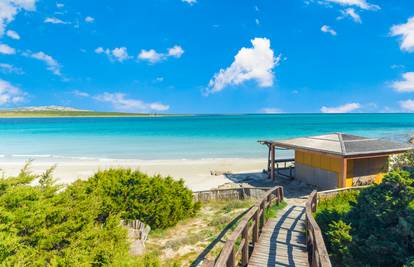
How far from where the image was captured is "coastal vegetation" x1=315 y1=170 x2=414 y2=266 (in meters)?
4.98

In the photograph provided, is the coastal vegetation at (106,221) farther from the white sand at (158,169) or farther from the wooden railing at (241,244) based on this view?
the white sand at (158,169)

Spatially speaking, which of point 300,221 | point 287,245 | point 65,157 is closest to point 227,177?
point 300,221

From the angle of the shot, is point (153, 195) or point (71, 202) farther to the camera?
point (153, 195)

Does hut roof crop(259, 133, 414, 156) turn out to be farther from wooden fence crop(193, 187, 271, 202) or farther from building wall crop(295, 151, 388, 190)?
wooden fence crop(193, 187, 271, 202)

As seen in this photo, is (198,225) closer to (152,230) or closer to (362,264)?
(152,230)

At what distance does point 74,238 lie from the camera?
5652 millimetres

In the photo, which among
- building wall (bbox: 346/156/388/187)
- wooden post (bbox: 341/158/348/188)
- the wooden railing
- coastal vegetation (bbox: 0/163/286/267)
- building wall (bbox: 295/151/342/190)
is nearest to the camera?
the wooden railing

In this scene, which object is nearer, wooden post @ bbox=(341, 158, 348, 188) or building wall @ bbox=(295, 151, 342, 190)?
wooden post @ bbox=(341, 158, 348, 188)

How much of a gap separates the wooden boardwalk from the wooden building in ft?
19.0

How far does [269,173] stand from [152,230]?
36.0 ft

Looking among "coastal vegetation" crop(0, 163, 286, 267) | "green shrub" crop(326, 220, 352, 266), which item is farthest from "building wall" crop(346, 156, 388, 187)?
"green shrub" crop(326, 220, 352, 266)

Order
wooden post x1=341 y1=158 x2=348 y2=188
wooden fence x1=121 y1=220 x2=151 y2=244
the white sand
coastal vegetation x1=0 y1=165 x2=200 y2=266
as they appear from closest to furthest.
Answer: coastal vegetation x1=0 y1=165 x2=200 y2=266 → wooden fence x1=121 y1=220 x2=151 y2=244 → wooden post x1=341 y1=158 x2=348 y2=188 → the white sand

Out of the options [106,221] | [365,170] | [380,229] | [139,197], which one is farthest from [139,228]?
[365,170]

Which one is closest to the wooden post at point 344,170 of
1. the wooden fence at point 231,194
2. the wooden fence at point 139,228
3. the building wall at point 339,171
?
the building wall at point 339,171
